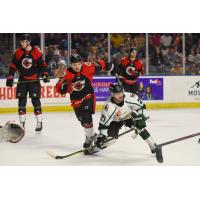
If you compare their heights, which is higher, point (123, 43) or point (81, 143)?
point (123, 43)

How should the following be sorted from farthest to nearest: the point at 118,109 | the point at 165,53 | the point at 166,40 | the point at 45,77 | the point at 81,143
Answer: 1. the point at 165,53
2. the point at 166,40
3. the point at 45,77
4. the point at 81,143
5. the point at 118,109

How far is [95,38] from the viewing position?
16.6 feet

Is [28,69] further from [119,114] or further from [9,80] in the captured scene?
[119,114]

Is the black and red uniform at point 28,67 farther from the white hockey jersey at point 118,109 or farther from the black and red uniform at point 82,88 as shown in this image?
the white hockey jersey at point 118,109

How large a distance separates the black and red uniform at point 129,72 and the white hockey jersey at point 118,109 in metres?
0.49

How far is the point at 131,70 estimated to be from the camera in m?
5.04

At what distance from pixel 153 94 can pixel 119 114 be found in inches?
62.4

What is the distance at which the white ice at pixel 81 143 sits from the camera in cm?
429

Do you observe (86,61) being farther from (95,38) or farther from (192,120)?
(192,120)

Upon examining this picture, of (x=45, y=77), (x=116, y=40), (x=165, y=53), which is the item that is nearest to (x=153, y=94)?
(x=165, y=53)

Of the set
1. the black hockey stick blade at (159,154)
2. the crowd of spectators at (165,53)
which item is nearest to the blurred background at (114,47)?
the crowd of spectators at (165,53)

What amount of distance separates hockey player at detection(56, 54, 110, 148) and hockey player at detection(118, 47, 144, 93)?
463 millimetres

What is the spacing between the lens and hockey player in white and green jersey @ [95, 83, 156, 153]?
4180 mm
